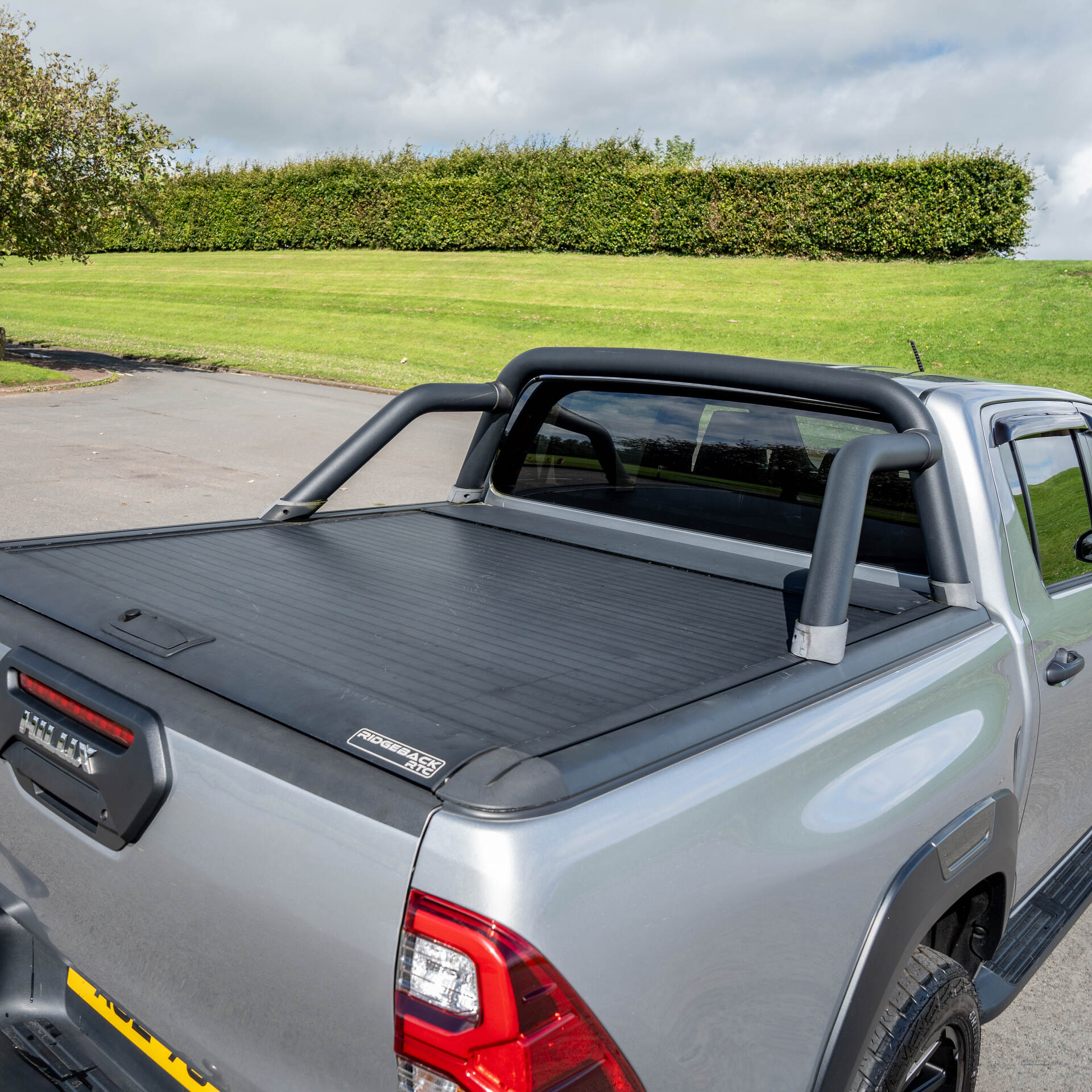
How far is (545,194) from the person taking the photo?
36000mm

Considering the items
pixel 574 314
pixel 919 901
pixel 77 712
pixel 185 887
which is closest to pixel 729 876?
pixel 919 901

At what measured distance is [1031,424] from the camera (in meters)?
3.10

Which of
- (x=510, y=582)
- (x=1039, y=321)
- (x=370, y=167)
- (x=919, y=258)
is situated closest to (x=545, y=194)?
(x=370, y=167)

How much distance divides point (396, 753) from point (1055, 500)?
250 centimetres

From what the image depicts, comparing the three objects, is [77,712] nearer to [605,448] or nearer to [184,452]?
[605,448]

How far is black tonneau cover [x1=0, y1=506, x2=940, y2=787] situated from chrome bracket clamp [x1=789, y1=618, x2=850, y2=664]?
4cm

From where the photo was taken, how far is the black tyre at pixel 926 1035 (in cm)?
197

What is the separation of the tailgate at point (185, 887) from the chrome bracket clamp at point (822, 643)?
1008mm

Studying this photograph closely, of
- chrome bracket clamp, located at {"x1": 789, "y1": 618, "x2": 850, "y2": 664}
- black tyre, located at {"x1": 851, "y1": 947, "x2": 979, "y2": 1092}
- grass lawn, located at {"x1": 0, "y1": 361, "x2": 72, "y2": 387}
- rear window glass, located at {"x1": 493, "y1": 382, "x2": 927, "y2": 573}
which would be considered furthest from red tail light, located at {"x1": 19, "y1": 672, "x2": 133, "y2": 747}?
grass lawn, located at {"x1": 0, "y1": 361, "x2": 72, "y2": 387}

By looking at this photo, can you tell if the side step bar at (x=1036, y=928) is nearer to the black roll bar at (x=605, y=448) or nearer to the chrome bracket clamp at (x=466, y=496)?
the black roll bar at (x=605, y=448)

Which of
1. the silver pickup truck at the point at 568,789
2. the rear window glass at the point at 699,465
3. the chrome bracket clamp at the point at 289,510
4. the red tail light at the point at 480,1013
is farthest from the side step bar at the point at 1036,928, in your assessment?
the chrome bracket clamp at the point at 289,510

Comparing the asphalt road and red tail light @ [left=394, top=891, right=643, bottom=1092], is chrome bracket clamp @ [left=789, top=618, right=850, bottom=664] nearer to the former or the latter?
red tail light @ [left=394, top=891, right=643, bottom=1092]

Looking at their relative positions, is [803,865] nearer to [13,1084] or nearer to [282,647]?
[282,647]

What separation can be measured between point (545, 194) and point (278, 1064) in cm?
3692
